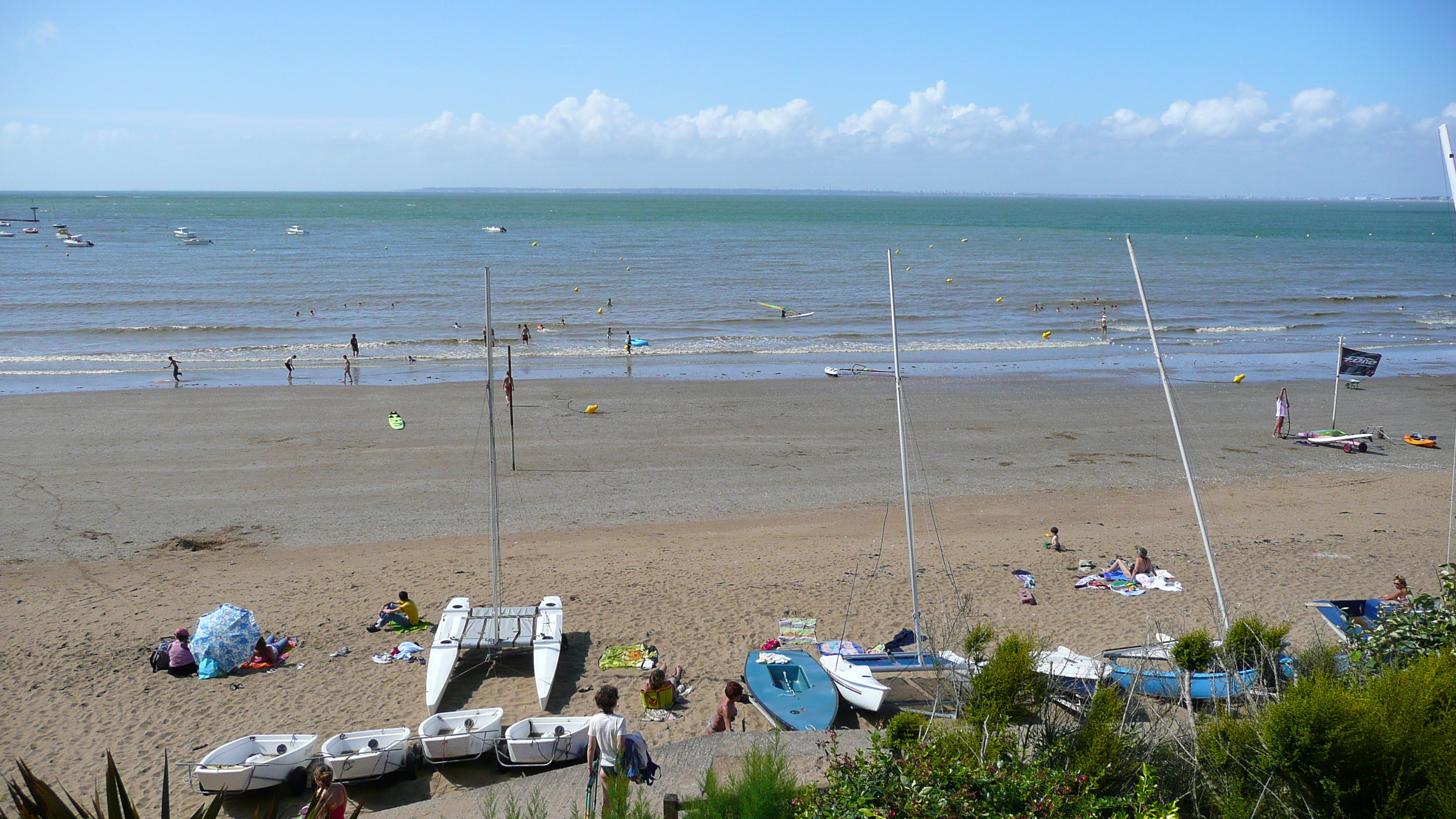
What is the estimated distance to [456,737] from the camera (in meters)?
9.73

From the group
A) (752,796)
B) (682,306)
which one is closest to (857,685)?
(752,796)

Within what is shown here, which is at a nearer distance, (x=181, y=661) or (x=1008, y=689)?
(x=1008, y=689)

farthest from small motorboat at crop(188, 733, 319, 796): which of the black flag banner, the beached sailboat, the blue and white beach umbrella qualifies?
the black flag banner

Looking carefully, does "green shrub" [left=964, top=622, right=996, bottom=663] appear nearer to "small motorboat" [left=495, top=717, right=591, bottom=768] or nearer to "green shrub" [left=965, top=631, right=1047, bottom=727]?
"green shrub" [left=965, top=631, right=1047, bottom=727]

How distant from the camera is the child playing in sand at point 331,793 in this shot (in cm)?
752

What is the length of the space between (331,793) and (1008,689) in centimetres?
571

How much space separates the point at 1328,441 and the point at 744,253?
225 ft

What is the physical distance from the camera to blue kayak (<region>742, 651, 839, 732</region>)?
1046 centimetres

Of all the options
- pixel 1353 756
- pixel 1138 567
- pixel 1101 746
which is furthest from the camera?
pixel 1138 567

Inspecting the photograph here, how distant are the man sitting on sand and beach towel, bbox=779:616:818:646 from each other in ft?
17.4

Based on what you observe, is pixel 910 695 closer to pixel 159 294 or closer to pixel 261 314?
pixel 261 314

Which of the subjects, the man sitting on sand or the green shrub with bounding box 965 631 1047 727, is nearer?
the green shrub with bounding box 965 631 1047 727

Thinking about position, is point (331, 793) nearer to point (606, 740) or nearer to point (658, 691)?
point (606, 740)

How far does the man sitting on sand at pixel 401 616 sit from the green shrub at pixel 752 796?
7.70 meters
